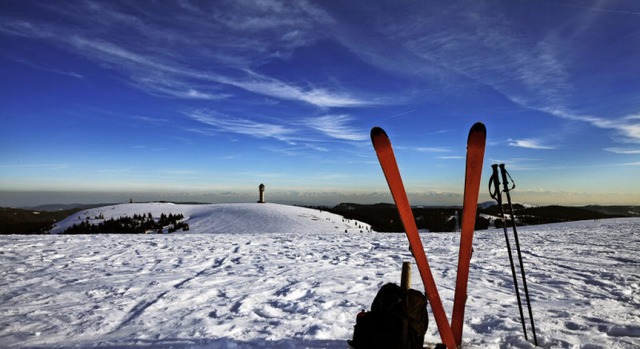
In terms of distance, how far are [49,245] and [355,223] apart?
47.8ft

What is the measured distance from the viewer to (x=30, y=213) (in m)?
28.0

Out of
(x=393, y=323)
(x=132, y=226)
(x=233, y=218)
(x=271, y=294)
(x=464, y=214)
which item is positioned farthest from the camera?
(x=233, y=218)

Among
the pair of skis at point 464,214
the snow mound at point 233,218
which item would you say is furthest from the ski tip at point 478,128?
the snow mound at point 233,218

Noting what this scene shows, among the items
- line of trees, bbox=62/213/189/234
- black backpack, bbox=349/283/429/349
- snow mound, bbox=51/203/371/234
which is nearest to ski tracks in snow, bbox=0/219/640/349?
black backpack, bbox=349/283/429/349

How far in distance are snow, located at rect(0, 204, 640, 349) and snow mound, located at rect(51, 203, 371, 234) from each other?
5.07 m

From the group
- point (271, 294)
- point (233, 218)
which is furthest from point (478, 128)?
point (233, 218)

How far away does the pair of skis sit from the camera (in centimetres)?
359

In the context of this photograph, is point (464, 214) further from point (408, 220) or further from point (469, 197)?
point (408, 220)

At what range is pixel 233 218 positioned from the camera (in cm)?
1789

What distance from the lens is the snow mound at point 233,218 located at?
A: 16.5 meters

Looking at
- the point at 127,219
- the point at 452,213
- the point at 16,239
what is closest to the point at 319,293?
the point at 16,239

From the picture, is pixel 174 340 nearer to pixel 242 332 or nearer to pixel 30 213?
pixel 242 332

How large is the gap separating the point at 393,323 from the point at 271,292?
362 cm

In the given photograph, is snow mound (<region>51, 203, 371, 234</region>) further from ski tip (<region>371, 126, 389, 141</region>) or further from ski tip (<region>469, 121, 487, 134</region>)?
ski tip (<region>469, 121, 487, 134</region>)
